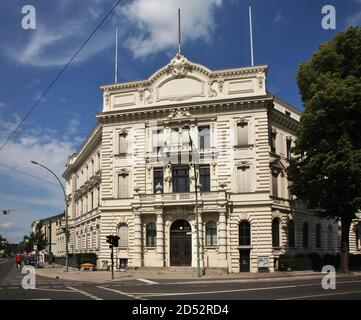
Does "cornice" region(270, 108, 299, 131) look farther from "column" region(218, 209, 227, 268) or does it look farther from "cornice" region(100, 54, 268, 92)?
"column" region(218, 209, 227, 268)

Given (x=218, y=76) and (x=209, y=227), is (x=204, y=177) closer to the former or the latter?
(x=209, y=227)

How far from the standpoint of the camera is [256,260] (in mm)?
39188

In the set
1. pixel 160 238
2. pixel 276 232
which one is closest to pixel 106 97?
pixel 160 238

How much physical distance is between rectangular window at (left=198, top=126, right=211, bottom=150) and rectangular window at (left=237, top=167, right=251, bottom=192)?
3.46 meters

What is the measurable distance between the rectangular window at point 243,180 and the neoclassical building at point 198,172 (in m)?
0.08

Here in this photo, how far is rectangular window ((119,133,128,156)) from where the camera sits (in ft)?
146

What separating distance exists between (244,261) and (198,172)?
8.10 meters

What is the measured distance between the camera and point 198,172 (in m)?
41.6

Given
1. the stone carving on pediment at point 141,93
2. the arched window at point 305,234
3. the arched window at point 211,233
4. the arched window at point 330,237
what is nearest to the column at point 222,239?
the arched window at point 211,233

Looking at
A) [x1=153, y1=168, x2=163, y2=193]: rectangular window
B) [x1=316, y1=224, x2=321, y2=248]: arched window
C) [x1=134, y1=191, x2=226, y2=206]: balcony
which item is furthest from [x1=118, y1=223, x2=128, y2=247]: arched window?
[x1=316, y1=224, x2=321, y2=248]: arched window

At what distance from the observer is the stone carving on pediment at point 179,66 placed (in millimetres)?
42719

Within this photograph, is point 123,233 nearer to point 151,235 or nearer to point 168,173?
point 151,235

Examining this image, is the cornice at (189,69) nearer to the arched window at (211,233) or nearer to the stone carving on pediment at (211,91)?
the stone carving on pediment at (211,91)
